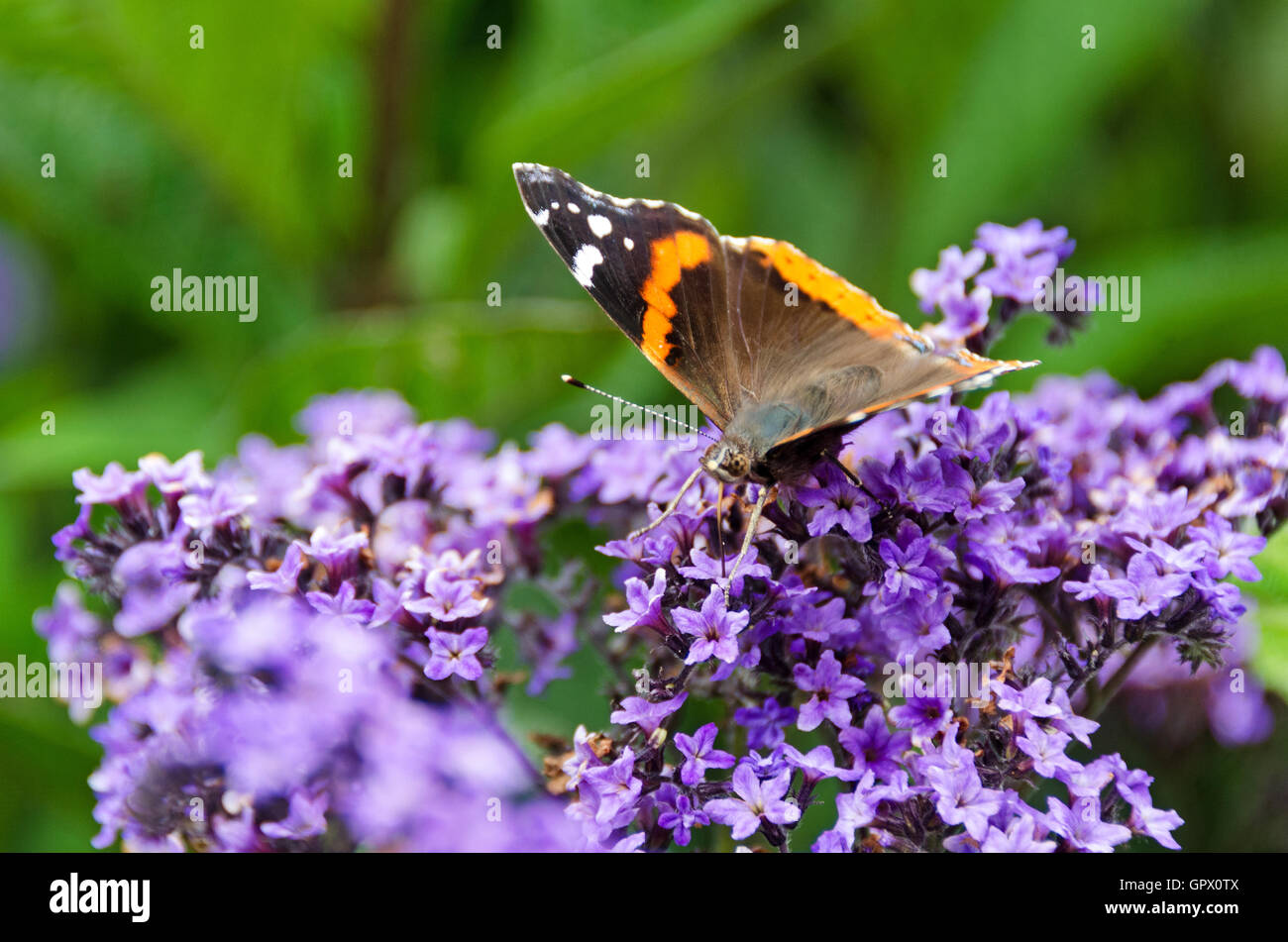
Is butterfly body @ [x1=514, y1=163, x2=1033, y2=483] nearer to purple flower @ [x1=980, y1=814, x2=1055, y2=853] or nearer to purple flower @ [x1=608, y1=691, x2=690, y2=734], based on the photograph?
purple flower @ [x1=608, y1=691, x2=690, y2=734]

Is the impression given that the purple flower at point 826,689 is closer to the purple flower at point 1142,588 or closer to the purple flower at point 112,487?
the purple flower at point 1142,588

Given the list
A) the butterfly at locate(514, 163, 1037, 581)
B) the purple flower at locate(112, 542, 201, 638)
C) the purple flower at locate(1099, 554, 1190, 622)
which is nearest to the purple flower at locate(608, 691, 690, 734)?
the butterfly at locate(514, 163, 1037, 581)

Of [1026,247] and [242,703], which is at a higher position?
[1026,247]

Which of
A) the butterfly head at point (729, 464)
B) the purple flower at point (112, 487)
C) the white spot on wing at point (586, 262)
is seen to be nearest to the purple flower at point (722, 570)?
the butterfly head at point (729, 464)
